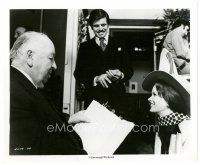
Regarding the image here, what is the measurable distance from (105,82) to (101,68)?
0.08 m

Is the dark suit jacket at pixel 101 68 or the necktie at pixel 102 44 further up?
the necktie at pixel 102 44

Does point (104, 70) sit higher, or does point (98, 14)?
point (98, 14)

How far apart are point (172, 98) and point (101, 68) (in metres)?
0.42

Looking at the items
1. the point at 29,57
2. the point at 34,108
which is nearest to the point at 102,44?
the point at 29,57

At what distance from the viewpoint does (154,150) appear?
164cm

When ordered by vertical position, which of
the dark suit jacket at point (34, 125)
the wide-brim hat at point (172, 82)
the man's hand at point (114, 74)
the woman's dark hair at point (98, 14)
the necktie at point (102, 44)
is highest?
the woman's dark hair at point (98, 14)

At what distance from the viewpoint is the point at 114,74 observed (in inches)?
65.7

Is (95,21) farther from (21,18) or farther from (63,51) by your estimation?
(21,18)

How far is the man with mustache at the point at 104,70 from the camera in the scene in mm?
1662

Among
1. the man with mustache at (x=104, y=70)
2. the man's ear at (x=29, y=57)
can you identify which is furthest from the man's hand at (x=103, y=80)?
the man's ear at (x=29, y=57)

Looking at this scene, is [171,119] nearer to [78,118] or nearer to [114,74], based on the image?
[114,74]

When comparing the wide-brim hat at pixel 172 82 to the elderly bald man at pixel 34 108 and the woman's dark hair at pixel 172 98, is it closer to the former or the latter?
the woman's dark hair at pixel 172 98

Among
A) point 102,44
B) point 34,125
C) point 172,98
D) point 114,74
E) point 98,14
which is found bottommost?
point 34,125
